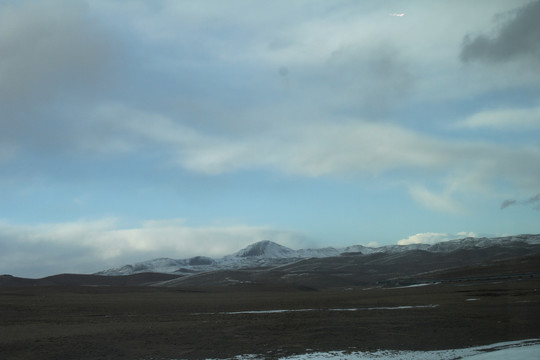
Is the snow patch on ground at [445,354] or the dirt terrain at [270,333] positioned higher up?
the dirt terrain at [270,333]

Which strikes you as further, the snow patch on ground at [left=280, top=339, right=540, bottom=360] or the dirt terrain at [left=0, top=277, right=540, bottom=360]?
the dirt terrain at [left=0, top=277, right=540, bottom=360]

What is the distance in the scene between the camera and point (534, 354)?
63.6ft

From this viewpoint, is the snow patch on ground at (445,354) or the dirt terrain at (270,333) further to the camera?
the dirt terrain at (270,333)

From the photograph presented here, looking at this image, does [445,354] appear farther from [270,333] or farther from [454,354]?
[270,333]

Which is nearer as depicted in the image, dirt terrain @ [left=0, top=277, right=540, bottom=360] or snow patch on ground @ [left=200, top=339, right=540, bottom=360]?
snow patch on ground @ [left=200, top=339, right=540, bottom=360]

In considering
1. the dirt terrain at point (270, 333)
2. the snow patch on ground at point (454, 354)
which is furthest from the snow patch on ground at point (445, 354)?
the dirt terrain at point (270, 333)

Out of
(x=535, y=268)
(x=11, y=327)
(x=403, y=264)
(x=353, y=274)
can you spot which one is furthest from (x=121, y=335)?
(x=403, y=264)

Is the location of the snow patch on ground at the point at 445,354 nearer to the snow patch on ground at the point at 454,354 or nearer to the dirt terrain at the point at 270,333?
the snow patch on ground at the point at 454,354

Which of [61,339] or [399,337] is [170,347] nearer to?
[61,339]

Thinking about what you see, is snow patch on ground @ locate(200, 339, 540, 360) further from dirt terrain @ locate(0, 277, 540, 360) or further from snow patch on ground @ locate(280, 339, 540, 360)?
dirt terrain @ locate(0, 277, 540, 360)

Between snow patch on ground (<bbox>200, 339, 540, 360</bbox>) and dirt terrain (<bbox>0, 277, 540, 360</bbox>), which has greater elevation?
dirt terrain (<bbox>0, 277, 540, 360</bbox>)

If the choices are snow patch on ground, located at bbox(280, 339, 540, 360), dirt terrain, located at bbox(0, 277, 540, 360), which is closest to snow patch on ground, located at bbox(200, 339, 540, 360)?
snow patch on ground, located at bbox(280, 339, 540, 360)

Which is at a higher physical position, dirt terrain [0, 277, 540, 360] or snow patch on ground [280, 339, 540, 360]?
dirt terrain [0, 277, 540, 360]

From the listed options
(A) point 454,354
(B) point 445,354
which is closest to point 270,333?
(B) point 445,354
